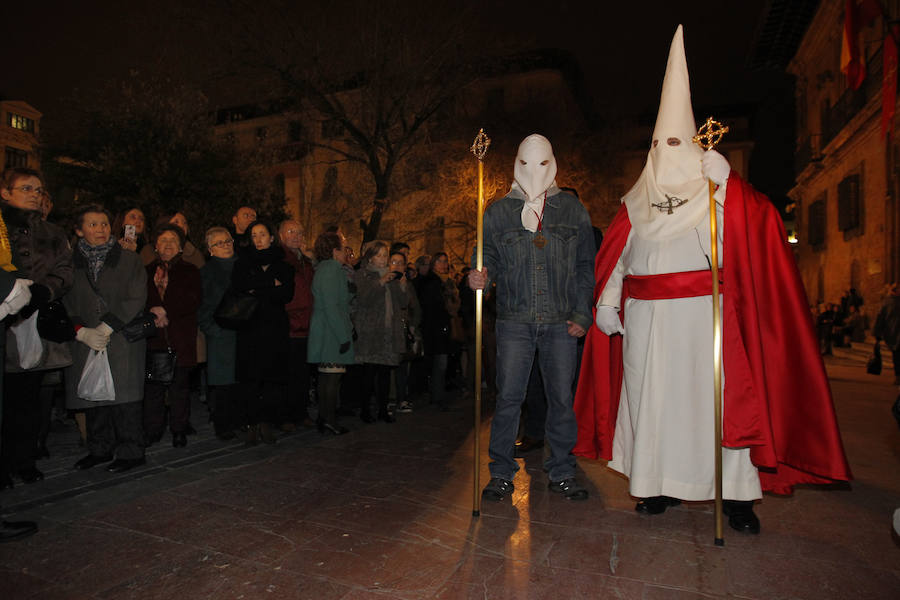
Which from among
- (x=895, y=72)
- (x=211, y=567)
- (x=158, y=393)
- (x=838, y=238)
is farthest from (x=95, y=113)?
(x=838, y=238)

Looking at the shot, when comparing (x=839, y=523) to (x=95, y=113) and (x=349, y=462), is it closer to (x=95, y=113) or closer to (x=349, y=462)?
(x=349, y=462)

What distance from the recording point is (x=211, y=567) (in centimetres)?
296

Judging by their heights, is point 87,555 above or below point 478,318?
below

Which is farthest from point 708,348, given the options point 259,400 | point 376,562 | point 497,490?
point 259,400

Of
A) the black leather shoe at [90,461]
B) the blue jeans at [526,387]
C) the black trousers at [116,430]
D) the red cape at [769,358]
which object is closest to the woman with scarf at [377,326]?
the black trousers at [116,430]

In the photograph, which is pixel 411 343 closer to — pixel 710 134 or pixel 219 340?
pixel 219 340

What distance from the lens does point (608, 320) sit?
13.4 ft

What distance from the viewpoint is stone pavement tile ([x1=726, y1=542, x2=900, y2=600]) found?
272 centimetres

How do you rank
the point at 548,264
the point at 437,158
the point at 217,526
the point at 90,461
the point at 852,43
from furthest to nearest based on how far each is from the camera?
the point at 437,158 < the point at 852,43 < the point at 90,461 < the point at 548,264 < the point at 217,526

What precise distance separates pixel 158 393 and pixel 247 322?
1.07 metres

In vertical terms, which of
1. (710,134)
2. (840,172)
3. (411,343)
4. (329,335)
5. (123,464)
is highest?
(840,172)

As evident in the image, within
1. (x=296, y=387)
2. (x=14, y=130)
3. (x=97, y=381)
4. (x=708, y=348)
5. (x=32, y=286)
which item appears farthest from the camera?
(x=14, y=130)

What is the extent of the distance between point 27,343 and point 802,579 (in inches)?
185

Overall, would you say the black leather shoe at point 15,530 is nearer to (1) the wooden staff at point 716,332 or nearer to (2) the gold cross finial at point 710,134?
(1) the wooden staff at point 716,332
